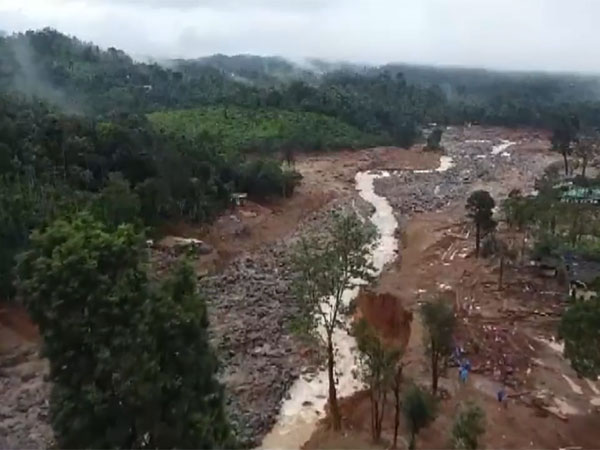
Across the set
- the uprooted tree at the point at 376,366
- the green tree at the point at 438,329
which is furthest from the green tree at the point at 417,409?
the green tree at the point at 438,329

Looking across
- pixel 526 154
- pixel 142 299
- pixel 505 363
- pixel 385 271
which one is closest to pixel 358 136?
pixel 526 154

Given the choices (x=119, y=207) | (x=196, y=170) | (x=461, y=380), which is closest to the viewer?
(x=461, y=380)

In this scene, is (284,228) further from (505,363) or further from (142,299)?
(142,299)

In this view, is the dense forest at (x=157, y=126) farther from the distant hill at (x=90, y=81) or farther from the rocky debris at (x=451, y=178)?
the rocky debris at (x=451, y=178)

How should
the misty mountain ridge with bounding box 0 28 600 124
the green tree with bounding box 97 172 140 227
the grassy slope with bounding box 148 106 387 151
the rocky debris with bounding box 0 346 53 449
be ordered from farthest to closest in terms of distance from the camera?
1. the misty mountain ridge with bounding box 0 28 600 124
2. the grassy slope with bounding box 148 106 387 151
3. the green tree with bounding box 97 172 140 227
4. the rocky debris with bounding box 0 346 53 449

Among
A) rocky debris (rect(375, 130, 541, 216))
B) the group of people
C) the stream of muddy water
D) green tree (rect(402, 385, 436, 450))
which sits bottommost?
rocky debris (rect(375, 130, 541, 216))

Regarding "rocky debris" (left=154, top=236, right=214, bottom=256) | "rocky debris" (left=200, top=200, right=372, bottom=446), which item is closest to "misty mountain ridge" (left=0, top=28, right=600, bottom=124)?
"rocky debris" (left=154, top=236, right=214, bottom=256)

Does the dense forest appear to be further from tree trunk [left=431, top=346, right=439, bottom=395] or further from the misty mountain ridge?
tree trunk [left=431, top=346, right=439, bottom=395]
